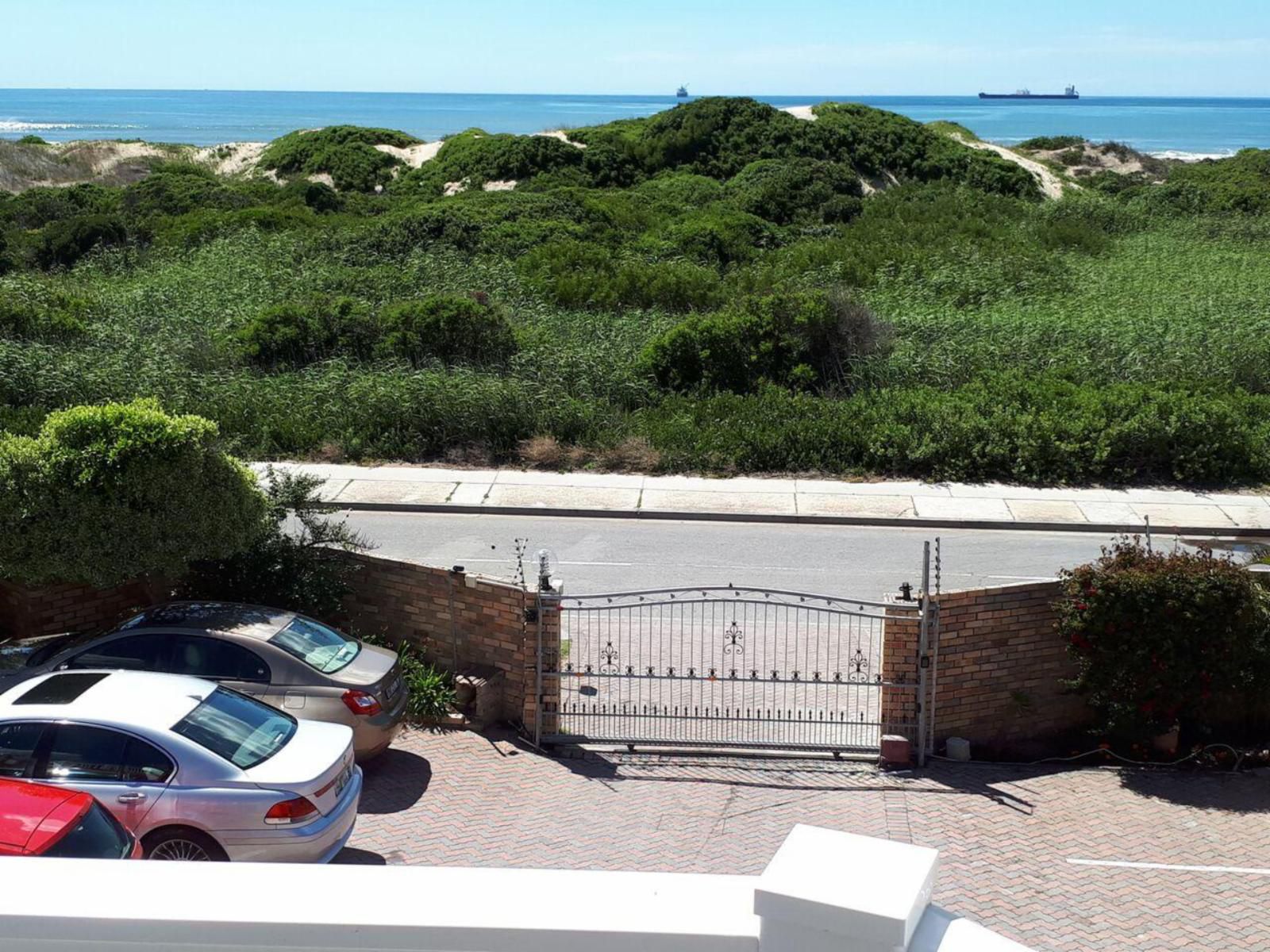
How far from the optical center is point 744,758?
12773 mm

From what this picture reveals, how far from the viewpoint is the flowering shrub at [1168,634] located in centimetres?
1241

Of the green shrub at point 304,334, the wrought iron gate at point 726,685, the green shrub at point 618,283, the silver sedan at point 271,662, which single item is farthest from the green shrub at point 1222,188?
the silver sedan at point 271,662

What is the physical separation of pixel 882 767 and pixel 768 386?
47.0ft

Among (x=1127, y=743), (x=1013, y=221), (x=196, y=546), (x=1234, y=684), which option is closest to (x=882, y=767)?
(x=1127, y=743)

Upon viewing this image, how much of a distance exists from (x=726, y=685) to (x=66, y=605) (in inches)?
277

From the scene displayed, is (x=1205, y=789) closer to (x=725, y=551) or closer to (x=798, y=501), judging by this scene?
(x=725, y=551)

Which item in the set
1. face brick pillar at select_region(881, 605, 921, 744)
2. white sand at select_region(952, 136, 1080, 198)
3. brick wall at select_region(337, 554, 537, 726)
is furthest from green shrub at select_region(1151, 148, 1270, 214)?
brick wall at select_region(337, 554, 537, 726)

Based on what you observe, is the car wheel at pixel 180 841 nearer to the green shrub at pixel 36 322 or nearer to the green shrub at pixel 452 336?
the green shrub at pixel 452 336

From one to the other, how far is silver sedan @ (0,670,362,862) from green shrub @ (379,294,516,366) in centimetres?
1842

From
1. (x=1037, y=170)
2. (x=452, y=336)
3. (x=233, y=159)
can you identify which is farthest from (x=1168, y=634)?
(x=233, y=159)

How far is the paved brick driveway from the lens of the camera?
32.1 feet

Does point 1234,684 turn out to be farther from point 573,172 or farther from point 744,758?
point 573,172

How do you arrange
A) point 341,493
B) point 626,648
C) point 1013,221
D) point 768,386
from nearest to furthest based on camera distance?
point 626,648 → point 341,493 → point 768,386 → point 1013,221

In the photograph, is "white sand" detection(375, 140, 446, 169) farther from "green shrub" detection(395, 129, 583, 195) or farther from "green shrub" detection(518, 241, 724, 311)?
"green shrub" detection(518, 241, 724, 311)
